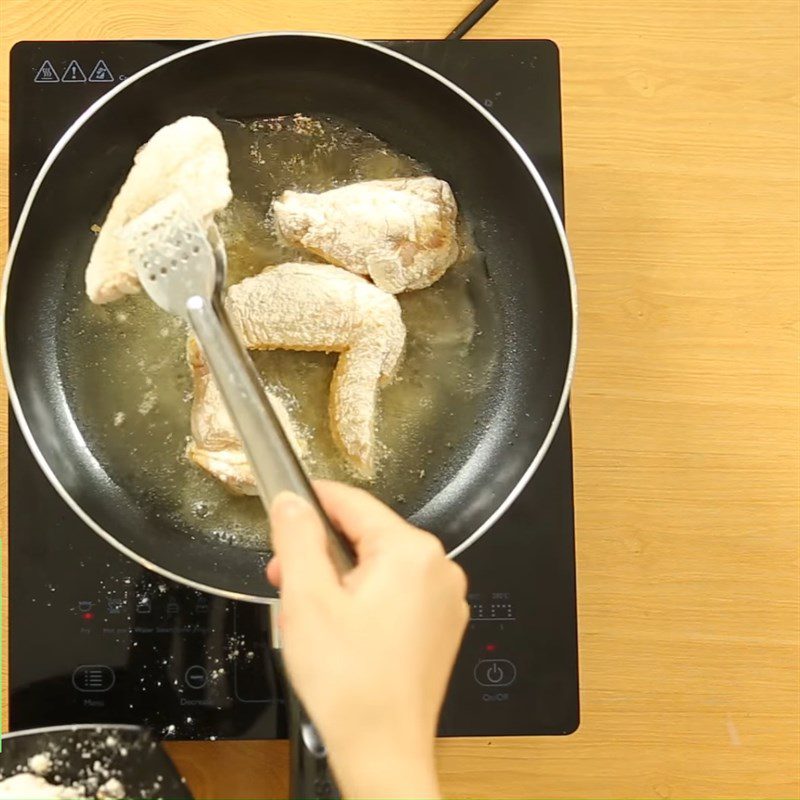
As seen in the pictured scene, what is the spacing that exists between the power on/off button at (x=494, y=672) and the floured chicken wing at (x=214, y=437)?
0.86 ft

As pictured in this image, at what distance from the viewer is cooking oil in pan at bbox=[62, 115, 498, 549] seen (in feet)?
2.40

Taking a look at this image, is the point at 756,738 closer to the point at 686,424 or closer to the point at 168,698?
the point at 686,424

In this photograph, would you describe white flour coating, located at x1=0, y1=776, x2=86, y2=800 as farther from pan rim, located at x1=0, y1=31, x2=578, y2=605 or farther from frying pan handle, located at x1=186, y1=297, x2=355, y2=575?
frying pan handle, located at x1=186, y1=297, x2=355, y2=575

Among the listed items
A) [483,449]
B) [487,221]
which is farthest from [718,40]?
[483,449]

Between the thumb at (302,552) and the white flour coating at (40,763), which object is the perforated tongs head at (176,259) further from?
the white flour coating at (40,763)

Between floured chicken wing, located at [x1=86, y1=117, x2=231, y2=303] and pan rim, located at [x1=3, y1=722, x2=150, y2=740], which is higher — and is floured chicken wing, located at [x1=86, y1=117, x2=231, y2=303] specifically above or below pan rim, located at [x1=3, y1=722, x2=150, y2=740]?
above

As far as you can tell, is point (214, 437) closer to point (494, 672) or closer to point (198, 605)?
point (198, 605)

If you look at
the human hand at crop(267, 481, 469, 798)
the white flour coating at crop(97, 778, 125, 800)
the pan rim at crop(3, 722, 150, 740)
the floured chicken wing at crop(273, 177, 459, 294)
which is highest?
the floured chicken wing at crop(273, 177, 459, 294)

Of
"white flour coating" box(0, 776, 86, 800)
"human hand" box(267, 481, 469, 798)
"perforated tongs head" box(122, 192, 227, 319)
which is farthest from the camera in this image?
"white flour coating" box(0, 776, 86, 800)

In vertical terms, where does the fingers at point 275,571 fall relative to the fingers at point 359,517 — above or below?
below

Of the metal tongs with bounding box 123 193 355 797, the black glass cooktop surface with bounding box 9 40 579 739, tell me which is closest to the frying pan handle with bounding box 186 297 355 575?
the metal tongs with bounding box 123 193 355 797

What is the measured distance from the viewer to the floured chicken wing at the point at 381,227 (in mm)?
727

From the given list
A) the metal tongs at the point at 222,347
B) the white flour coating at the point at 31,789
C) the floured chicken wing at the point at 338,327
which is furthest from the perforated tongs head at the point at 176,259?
the white flour coating at the point at 31,789

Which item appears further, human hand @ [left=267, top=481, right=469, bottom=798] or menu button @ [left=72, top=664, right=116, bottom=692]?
menu button @ [left=72, top=664, right=116, bottom=692]
